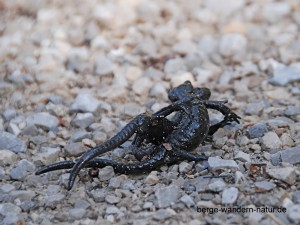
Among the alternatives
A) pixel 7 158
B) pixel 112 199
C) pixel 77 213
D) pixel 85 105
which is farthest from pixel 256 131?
pixel 7 158

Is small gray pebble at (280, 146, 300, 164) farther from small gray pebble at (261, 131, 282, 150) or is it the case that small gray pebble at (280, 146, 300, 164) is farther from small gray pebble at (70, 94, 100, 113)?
small gray pebble at (70, 94, 100, 113)

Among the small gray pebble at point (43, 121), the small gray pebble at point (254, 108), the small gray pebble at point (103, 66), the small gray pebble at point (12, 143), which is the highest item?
the small gray pebble at point (103, 66)

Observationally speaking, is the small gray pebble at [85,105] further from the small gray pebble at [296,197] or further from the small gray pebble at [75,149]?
the small gray pebble at [296,197]

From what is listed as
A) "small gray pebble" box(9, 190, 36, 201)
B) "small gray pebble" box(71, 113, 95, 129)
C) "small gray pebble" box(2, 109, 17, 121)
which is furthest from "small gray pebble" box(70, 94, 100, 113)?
"small gray pebble" box(9, 190, 36, 201)

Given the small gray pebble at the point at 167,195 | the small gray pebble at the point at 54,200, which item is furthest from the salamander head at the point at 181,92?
the small gray pebble at the point at 54,200

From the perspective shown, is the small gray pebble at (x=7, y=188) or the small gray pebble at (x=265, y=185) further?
the small gray pebble at (x=7, y=188)

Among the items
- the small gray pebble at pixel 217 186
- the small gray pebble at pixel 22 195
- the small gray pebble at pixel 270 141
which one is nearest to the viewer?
the small gray pebble at pixel 217 186

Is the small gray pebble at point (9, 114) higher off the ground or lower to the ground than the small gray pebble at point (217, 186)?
higher

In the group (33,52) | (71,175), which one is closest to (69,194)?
(71,175)
